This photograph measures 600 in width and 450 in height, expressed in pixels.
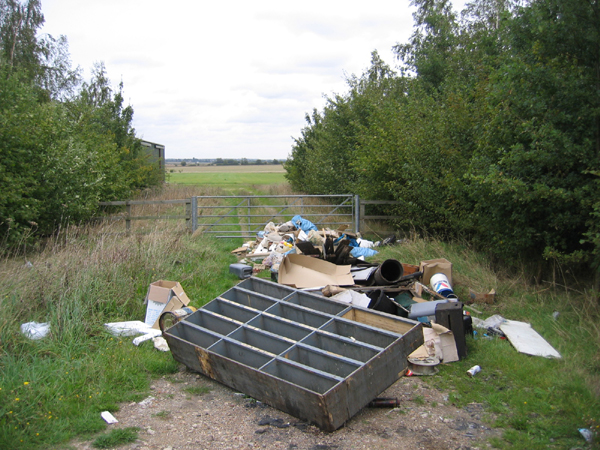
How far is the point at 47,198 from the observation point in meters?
10.3

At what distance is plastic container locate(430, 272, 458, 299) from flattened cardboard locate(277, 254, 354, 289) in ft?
4.17

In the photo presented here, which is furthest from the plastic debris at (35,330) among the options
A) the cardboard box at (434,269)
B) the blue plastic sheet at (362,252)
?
the blue plastic sheet at (362,252)

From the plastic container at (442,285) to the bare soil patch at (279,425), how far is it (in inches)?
101

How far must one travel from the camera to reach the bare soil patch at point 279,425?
3.71 m

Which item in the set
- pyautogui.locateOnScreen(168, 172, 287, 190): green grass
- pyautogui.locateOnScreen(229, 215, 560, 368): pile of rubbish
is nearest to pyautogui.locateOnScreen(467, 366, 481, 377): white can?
pyautogui.locateOnScreen(229, 215, 560, 368): pile of rubbish

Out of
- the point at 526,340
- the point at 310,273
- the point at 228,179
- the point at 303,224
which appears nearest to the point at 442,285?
the point at 526,340

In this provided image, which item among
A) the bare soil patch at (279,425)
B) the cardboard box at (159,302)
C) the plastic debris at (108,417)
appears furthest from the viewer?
the cardboard box at (159,302)

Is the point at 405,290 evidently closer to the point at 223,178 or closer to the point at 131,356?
the point at 131,356

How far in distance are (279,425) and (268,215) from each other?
9.49 m

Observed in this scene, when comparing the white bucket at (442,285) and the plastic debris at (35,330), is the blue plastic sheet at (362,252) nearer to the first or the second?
the white bucket at (442,285)

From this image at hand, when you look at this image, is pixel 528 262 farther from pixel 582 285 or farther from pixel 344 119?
pixel 344 119

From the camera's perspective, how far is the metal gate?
13172 mm

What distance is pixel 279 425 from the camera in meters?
3.99

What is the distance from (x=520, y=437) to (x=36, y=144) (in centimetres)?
995
